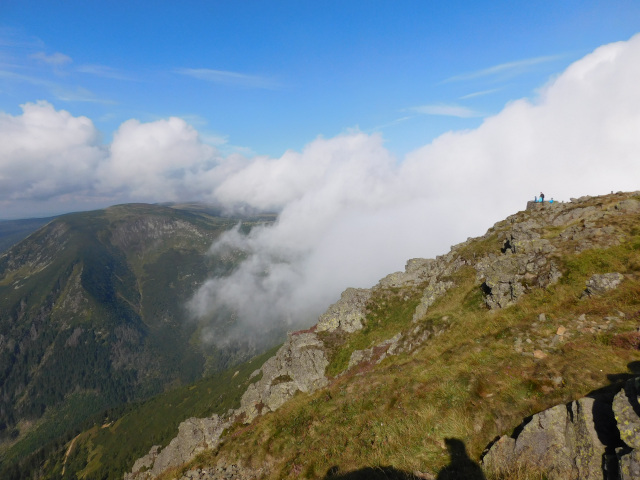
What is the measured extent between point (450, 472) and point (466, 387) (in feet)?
23.6

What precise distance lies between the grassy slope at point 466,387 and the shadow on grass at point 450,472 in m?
0.38

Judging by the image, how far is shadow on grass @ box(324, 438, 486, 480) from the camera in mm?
14094

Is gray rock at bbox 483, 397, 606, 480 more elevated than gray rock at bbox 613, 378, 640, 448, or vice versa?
gray rock at bbox 613, 378, 640, 448

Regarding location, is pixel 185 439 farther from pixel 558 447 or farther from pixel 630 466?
pixel 630 466

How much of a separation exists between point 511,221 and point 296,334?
5722 centimetres

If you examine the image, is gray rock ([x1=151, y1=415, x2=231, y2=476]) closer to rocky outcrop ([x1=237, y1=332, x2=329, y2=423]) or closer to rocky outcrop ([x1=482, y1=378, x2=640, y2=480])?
rocky outcrop ([x1=237, y1=332, x2=329, y2=423])

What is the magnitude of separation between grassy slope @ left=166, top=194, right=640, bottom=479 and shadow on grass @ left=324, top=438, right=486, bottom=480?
38cm

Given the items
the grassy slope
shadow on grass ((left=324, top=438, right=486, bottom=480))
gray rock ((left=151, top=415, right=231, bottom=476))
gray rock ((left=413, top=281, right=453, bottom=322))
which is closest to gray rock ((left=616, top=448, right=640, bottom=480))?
shadow on grass ((left=324, top=438, right=486, bottom=480))

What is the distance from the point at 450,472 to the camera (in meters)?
14.6

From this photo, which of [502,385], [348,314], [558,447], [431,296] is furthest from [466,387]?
[348,314]

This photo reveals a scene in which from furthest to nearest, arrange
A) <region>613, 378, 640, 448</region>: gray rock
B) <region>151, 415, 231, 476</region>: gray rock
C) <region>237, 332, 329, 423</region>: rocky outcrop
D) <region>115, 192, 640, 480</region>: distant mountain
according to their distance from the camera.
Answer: <region>151, 415, 231, 476</region>: gray rock, <region>237, 332, 329, 423</region>: rocky outcrop, <region>115, 192, 640, 480</region>: distant mountain, <region>613, 378, 640, 448</region>: gray rock

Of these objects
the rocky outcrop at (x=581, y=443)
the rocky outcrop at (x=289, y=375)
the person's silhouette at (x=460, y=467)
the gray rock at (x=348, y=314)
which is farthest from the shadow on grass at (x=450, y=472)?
the gray rock at (x=348, y=314)

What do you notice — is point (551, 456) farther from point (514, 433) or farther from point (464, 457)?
point (464, 457)

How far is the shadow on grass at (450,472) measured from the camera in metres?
14.1
